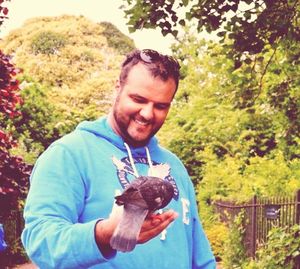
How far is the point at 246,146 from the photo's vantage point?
2031cm

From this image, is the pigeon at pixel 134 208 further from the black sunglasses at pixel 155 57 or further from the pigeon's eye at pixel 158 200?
the black sunglasses at pixel 155 57

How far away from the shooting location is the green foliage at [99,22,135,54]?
4834 cm

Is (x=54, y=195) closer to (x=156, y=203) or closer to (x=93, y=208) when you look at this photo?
(x=93, y=208)

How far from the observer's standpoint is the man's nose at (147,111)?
7.65 ft

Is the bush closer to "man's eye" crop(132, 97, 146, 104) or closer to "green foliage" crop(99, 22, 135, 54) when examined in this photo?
"man's eye" crop(132, 97, 146, 104)

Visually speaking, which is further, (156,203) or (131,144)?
(131,144)

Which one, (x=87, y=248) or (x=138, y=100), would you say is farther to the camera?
(x=138, y=100)

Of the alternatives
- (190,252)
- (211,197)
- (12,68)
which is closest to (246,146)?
(211,197)

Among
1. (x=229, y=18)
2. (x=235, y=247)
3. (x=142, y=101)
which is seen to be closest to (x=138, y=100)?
(x=142, y=101)

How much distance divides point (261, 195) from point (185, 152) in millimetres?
9739

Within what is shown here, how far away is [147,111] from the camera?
91.7 inches

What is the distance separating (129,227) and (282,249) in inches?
324

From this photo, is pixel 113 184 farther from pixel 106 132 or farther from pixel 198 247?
pixel 198 247

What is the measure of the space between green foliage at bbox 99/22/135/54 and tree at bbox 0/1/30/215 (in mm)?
38718
